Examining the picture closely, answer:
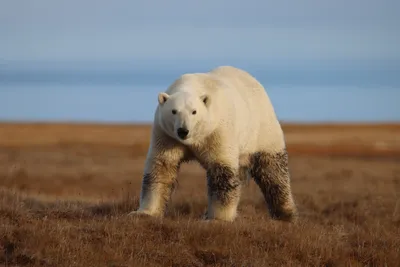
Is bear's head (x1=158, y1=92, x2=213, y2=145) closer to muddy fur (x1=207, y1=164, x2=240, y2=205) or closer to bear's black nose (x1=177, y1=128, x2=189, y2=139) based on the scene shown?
bear's black nose (x1=177, y1=128, x2=189, y2=139)

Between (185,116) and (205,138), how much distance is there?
672 millimetres

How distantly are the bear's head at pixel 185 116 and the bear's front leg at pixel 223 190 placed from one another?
0.56 m

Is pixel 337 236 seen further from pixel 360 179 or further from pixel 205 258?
pixel 360 179

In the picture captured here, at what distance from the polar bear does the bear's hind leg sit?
2.07ft

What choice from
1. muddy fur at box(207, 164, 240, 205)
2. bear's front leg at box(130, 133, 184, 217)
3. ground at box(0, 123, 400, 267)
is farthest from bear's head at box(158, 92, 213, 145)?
ground at box(0, 123, 400, 267)

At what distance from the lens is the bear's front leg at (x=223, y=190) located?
10984mm

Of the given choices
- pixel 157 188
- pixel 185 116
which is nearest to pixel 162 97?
pixel 185 116

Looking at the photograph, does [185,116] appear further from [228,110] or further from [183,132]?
[228,110]

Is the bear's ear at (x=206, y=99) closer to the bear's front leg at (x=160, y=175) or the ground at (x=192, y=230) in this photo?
the bear's front leg at (x=160, y=175)

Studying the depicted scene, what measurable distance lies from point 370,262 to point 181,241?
2450mm

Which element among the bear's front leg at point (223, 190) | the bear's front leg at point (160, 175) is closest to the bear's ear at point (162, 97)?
the bear's front leg at point (160, 175)

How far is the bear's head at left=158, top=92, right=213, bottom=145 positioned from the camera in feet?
33.8

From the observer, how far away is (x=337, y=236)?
1105 cm

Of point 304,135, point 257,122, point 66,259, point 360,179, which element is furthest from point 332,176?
point 304,135
